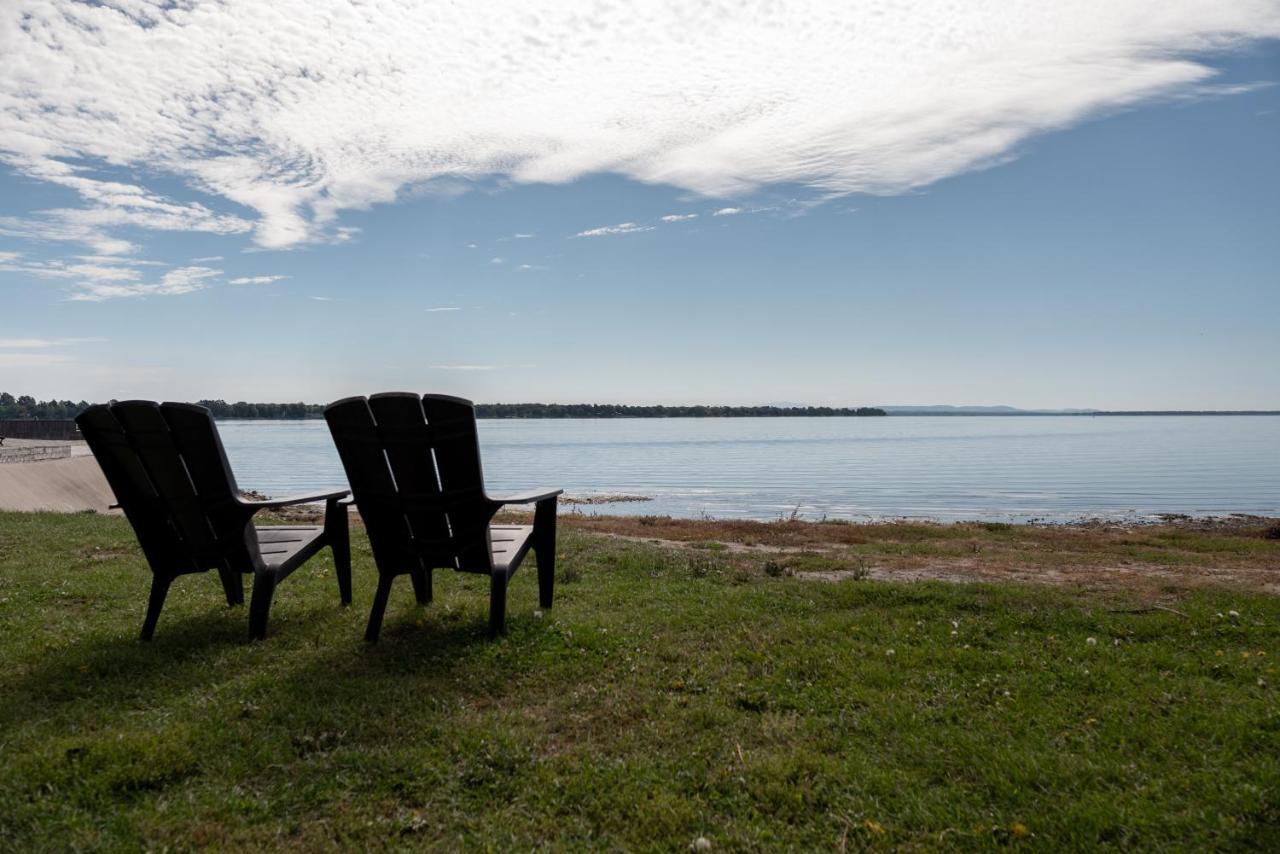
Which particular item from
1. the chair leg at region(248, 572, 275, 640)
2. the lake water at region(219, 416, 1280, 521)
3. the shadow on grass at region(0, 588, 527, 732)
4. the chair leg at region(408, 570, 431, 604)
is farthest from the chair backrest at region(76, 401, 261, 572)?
the lake water at region(219, 416, 1280, 521)

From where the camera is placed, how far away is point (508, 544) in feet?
20.8

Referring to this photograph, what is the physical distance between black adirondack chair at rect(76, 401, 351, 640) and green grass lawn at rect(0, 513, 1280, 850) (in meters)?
0.54

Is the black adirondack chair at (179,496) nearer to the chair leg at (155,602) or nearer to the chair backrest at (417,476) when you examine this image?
the chair leg at (155,602)

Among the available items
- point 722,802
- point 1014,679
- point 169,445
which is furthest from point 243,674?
point 1014,679

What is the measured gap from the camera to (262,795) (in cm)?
354

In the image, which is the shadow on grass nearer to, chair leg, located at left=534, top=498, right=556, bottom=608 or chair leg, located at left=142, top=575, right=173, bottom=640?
chair leg, located at left=142, top=575, right=173, bottom=640

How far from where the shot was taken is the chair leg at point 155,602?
231 inches

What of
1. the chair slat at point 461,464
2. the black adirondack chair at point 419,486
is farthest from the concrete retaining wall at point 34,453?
the chair slat at point 461,464

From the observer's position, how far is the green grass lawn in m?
3.31

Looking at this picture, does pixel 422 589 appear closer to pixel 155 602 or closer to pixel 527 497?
pixel 527 497

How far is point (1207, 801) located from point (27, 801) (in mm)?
5030

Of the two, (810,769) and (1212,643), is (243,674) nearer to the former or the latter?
(810,769)

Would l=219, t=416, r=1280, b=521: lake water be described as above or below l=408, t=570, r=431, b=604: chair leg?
below

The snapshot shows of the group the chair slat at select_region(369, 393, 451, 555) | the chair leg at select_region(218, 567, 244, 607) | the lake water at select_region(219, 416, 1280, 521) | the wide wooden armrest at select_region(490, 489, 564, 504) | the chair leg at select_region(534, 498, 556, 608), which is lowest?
the lake water at select_region(219, 416, 1280, 521)
